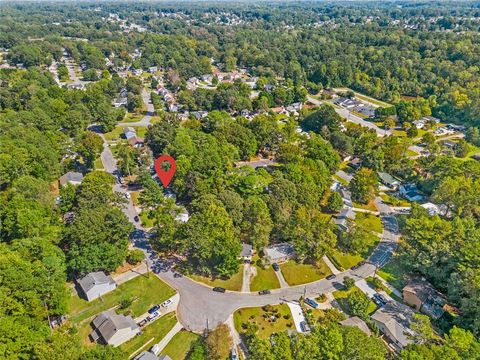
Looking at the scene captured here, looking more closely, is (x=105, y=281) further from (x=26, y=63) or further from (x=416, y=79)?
(x=26, y=63)

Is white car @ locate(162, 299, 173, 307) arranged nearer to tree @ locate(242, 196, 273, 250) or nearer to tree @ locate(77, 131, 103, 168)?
tree @ locate(242, 196, 273, 250)

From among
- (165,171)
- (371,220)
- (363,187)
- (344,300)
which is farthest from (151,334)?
(363,187)

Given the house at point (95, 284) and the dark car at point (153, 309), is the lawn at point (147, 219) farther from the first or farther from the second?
the dark car at point (153, 309)

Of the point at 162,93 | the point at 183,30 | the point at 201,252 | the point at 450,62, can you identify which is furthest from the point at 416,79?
the point at 183,30

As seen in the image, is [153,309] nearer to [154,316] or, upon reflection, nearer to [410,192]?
[154,316]

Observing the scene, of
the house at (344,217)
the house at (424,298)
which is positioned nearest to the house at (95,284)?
the house at (344,217)

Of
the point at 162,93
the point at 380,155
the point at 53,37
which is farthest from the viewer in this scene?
the point at 53,37

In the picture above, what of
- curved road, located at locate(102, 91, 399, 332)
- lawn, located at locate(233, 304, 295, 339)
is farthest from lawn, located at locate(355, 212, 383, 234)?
lawn, located at locate(233, 304, 295, 339)
